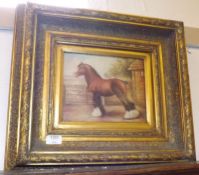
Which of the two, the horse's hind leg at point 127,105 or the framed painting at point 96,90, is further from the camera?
the horse's hind leg at point 127,105

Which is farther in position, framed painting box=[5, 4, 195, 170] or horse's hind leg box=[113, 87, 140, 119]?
horse's hind leg box=[113, 87, 140, 119]

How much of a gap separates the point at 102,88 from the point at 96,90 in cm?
2

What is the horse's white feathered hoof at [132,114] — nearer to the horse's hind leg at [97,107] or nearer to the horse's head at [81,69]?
the horse's hind leg at [97,107]

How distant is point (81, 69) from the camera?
832 mm

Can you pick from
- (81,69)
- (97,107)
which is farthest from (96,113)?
(81,69)

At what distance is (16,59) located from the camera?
2.44 feet

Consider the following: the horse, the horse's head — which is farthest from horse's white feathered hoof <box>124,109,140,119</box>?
the horse's head

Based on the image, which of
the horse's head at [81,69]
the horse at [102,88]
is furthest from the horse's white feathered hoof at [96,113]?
the horse's head at [81,69]

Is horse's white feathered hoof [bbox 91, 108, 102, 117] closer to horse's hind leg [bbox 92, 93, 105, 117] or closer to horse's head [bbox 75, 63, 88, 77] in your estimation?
horse's hind leg [bbox 92, 93, 105, 117]

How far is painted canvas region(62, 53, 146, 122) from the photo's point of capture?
0.80 meters

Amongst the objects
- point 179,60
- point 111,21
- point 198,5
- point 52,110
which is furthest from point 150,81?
point 198,5

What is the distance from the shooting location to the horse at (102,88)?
0.82 meters

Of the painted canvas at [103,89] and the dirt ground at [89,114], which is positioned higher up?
the painted canvas at [103,89]

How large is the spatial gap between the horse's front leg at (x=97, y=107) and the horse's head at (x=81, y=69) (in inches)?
2.9
